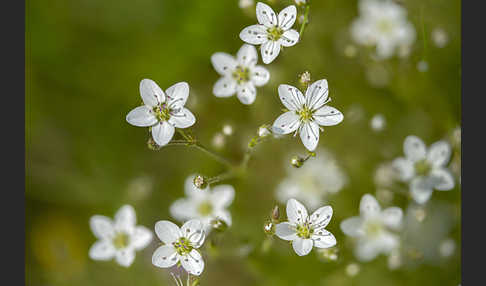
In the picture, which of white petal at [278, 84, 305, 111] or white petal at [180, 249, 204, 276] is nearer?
white petal at [180, 249, 204, 276]

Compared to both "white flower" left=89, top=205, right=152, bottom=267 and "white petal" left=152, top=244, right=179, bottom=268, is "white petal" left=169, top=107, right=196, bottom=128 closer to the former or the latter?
"white petal" left=152, top=244, right=179, bottom=268

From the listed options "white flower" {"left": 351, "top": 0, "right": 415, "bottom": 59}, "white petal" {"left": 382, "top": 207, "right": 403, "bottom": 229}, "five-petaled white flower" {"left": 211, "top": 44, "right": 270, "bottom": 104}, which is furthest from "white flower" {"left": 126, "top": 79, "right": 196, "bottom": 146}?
"white flower" {"left": 351, "top": 0, "right": 415, "bottom": 59}

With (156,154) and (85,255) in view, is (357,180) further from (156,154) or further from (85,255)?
(85,255)

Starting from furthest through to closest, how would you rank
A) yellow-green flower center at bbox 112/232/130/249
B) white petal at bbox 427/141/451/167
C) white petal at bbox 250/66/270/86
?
yellow-green flower center at bbox 112/232/130/249 → white petal at bbox 427/141/451/167 → white petal at bbox 250/66/270/86

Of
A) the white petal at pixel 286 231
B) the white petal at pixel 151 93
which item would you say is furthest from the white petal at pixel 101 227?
the white petal at pixel 286 231

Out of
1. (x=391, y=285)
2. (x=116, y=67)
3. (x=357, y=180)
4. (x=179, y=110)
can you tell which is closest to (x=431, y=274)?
(x=391, y=285)

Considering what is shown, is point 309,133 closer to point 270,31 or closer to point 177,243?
point 270,31

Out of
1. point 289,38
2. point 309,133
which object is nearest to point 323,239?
point 309,133
